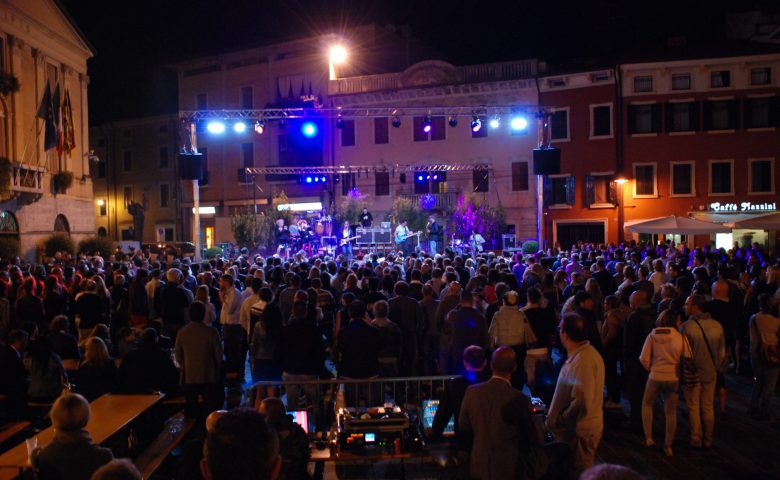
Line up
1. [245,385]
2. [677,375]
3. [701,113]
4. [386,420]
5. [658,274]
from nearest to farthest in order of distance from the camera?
[386,420] → [677,375] → [245,385] → [658,274] → [701,113]

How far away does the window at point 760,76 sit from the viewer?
2827cm

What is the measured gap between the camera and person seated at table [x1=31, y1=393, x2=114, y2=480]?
4078 millimetres

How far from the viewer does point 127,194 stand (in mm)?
43406

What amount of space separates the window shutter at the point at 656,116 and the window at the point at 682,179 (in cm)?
171

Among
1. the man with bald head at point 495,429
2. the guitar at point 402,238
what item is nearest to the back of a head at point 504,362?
the man with bald head at point 495,429

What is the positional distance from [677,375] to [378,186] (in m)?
29.2

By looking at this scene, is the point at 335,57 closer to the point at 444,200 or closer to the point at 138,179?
the point at 444,200

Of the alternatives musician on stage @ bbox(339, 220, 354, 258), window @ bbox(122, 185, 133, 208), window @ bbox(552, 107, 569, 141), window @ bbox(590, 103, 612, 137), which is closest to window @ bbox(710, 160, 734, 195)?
window @ bbox(590, 103, 612, 137)

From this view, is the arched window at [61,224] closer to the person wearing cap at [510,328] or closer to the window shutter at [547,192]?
the window shutter at [547,192]

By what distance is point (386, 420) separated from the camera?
17.5ft

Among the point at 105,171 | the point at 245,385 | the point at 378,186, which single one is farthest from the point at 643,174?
the point at 105,171

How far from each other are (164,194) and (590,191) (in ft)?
86.4

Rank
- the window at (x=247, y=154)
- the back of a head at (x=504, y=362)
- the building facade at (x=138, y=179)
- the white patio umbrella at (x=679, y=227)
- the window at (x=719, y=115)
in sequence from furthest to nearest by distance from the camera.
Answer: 1. the building facade at (x=138, y=179)
2. the window at (x=247, y=154)
3. the window at (x=719, y=115)
4. the white patio umbrella at (x=679, y=227)
5. the back of a head at (x=504, y=362)

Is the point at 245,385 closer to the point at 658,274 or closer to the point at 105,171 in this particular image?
the point at 658,274
